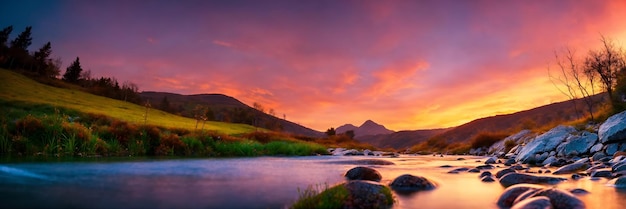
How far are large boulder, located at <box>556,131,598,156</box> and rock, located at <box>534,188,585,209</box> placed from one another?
15.8m

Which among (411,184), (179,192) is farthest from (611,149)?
(179,192)

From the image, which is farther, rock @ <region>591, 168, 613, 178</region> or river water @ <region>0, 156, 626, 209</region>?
rock @ <region>591, 168, 613, 178</region>

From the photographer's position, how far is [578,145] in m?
19.5

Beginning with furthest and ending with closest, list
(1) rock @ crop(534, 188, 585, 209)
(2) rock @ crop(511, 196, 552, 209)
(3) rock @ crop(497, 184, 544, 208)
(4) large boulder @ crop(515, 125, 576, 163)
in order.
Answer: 1. (4) large boulder @ crop(515, 125, 576, 163)
2. (3) rock @ crop(497, 184, 544, 208)
3. (1) rock @ crop(534, 188, 585, 209)
4. (2) rock @ crop(511, 196, 552, 209)

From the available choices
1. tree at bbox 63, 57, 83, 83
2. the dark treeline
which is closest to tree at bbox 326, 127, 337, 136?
the dark treeline

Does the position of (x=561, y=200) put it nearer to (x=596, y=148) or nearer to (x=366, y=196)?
(x=366, y=196)

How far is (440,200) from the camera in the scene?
25.2 feet

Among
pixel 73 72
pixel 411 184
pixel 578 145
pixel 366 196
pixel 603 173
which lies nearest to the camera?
pixel 366 196

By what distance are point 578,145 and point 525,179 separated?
1196cm

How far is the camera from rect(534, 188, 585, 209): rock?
5.83m

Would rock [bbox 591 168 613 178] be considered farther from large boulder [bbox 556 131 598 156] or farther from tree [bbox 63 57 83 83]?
tree [bbox 63 57 83 83]

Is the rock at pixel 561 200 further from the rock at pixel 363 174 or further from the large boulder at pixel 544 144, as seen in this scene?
the large boulder at pixel 544 144

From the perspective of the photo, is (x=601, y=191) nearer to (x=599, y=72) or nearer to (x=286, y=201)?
(x=286, y=201)

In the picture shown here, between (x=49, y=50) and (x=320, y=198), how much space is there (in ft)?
449
